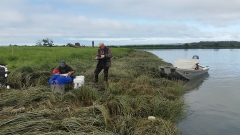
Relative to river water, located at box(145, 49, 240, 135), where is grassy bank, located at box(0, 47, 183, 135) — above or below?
above

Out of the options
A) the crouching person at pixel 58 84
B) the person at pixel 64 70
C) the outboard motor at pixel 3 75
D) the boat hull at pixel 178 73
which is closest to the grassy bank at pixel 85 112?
the crouching person at pixel 58 84

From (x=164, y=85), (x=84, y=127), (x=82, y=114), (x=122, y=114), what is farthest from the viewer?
(x=164, y=85)

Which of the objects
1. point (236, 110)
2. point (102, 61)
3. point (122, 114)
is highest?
point (102, 61)

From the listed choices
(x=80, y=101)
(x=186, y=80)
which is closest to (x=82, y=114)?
(x=80, y=101)

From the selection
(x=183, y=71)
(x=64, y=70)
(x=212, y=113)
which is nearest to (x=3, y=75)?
(x=64, y=70)

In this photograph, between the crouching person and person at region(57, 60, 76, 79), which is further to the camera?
person at region(57, 60, 76, 79)

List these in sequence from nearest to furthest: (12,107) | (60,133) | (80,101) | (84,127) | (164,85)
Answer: (60,133) → (84,127) → (12,107) → (80,101) → (164,85)

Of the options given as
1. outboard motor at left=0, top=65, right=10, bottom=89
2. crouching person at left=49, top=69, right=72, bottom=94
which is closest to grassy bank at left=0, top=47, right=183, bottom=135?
crouching person at left=49, top=69, right=72, bottom=94

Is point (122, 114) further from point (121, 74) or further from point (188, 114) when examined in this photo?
point (121, 74)

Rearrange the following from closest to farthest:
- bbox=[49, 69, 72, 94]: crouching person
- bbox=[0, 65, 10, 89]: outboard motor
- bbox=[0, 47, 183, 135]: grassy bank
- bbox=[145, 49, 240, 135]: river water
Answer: bbox=[0, 47, 183, 135]: grassy bank
bbox=[145, 49, 240, 135]: river water
bbox=[49, 69, 72, 94]: crouching person
bbox=[0, 65, 10, 89]: outboard motor

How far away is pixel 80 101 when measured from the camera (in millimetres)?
6723

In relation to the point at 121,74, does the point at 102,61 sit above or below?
above

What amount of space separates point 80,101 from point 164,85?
4.77m

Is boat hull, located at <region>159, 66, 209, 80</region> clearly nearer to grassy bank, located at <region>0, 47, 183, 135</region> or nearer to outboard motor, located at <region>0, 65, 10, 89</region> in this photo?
grassy bank, located at <region>0, 47, 183, 135</region>
